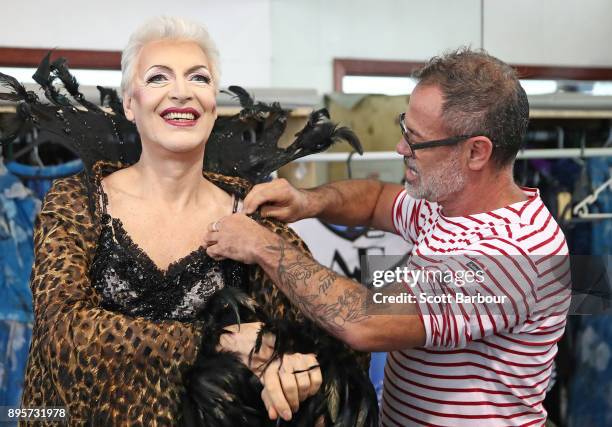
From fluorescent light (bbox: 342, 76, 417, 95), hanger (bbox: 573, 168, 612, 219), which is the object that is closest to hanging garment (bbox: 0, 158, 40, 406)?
hanger (bbox: 573, 168, 612, 219)

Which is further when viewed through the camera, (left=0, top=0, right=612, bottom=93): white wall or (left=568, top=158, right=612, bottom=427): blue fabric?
(left=0, top=0, right=612, bottom=93): white wall

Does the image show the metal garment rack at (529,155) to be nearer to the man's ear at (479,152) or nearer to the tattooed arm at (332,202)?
→ the tattooed arm at (332,202)

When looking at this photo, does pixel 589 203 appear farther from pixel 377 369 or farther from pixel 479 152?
pixel 479 152

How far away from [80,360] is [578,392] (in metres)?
2.11

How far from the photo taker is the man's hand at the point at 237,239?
136 centimetres

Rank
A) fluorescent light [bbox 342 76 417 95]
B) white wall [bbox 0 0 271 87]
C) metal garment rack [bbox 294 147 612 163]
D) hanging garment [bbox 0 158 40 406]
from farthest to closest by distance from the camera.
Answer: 1. fluorescent light [bbox 342 76 417 95]
2. white wall [bbox 0 0 271 87]
3. metal garment rack [bbox 294 147 612 163]
4. hanging garment [bbox 0 158 40 406]

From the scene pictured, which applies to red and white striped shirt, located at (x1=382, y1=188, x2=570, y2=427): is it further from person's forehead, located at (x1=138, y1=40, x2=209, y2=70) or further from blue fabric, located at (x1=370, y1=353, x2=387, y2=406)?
blue fabric, located at (x1=370, y1=353, x2=387, y2=406)

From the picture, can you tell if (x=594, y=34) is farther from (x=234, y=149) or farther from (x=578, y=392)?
(x=234, y=149)

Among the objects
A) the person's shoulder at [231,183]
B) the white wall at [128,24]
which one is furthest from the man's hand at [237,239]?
the white wall at [128,24]

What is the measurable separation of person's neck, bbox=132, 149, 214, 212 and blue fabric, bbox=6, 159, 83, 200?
0.91 m

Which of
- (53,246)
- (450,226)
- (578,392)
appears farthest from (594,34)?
(53,246)

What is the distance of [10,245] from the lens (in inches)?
87.7

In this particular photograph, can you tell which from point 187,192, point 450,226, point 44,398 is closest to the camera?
point 44,398

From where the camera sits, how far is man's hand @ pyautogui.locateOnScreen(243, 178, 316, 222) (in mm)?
1477
